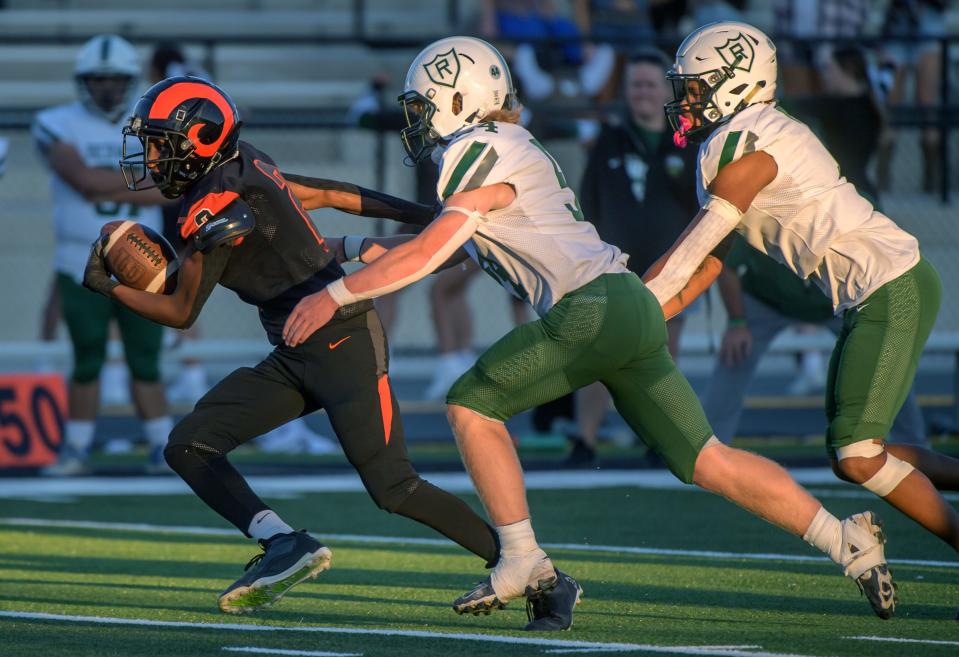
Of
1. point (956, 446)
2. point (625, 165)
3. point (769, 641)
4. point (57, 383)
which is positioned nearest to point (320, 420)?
point (57, 383)

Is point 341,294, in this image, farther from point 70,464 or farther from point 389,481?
point 70,464

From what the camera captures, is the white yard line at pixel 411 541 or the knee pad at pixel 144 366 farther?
the knee pad at pixel 144 366

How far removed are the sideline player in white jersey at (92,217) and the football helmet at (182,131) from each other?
12.1 ft

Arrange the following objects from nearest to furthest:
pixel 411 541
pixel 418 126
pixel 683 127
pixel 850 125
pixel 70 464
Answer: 1. pixel 418 126
2. pixel 683 127
3. pixel 411 541
4. pixel 70 464
5. pixel 850 125

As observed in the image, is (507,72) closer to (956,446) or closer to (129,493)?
(129,493)

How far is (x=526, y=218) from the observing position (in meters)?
5.03

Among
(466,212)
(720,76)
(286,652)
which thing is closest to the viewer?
(286,652)

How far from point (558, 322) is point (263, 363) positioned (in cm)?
97

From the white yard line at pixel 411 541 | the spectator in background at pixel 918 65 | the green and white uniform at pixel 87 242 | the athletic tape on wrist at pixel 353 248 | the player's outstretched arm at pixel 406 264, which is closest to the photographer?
the player's outstretched arm at pixel 406 264

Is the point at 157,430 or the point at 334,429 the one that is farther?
the point at 157,430

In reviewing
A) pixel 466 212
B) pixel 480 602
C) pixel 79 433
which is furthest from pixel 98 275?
pixel 79 433

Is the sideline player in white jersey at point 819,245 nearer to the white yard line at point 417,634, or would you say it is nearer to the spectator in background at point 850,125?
the white yard line at point 417,634

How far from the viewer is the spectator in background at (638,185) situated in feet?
29.7

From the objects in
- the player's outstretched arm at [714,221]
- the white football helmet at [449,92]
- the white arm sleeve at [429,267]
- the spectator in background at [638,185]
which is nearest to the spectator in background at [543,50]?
the spectator in background at [638,185]
